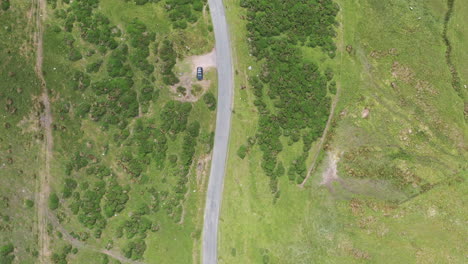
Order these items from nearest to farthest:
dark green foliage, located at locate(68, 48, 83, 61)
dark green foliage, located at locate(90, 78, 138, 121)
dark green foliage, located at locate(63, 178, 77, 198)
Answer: dark green foliage, located at locate(63, 178, 77, 198)
dark green foliage, located at locate(68, 48, 83, 61)
dark green foliage, located at locate(90, 78, 138, 121)

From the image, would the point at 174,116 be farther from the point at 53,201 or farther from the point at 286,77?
the point at 53,201

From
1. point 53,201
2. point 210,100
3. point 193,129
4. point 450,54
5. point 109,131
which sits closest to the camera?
point 53,201

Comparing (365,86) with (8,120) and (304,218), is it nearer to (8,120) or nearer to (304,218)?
(304,218)

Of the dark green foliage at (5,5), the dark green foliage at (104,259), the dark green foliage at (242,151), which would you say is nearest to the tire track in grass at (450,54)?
the dark green foliage at (242,151)

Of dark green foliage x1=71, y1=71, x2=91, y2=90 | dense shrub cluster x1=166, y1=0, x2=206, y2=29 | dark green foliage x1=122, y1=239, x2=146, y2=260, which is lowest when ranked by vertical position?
dark green foliage x1=122, y1=239, x2=146, y2=260

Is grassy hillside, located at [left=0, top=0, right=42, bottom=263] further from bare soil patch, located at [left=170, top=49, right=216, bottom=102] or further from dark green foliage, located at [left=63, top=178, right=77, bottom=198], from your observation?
bare soil patch, located at [left=170, top=49, right=216, bottom=102]

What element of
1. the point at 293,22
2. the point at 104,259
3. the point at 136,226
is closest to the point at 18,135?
the point at 136,226

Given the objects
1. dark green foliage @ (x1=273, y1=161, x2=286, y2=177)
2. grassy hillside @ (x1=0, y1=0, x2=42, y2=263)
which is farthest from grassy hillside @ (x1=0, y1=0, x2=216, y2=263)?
dark green foliage @ (x1=273, y1=161, x2=286, y2=177)
